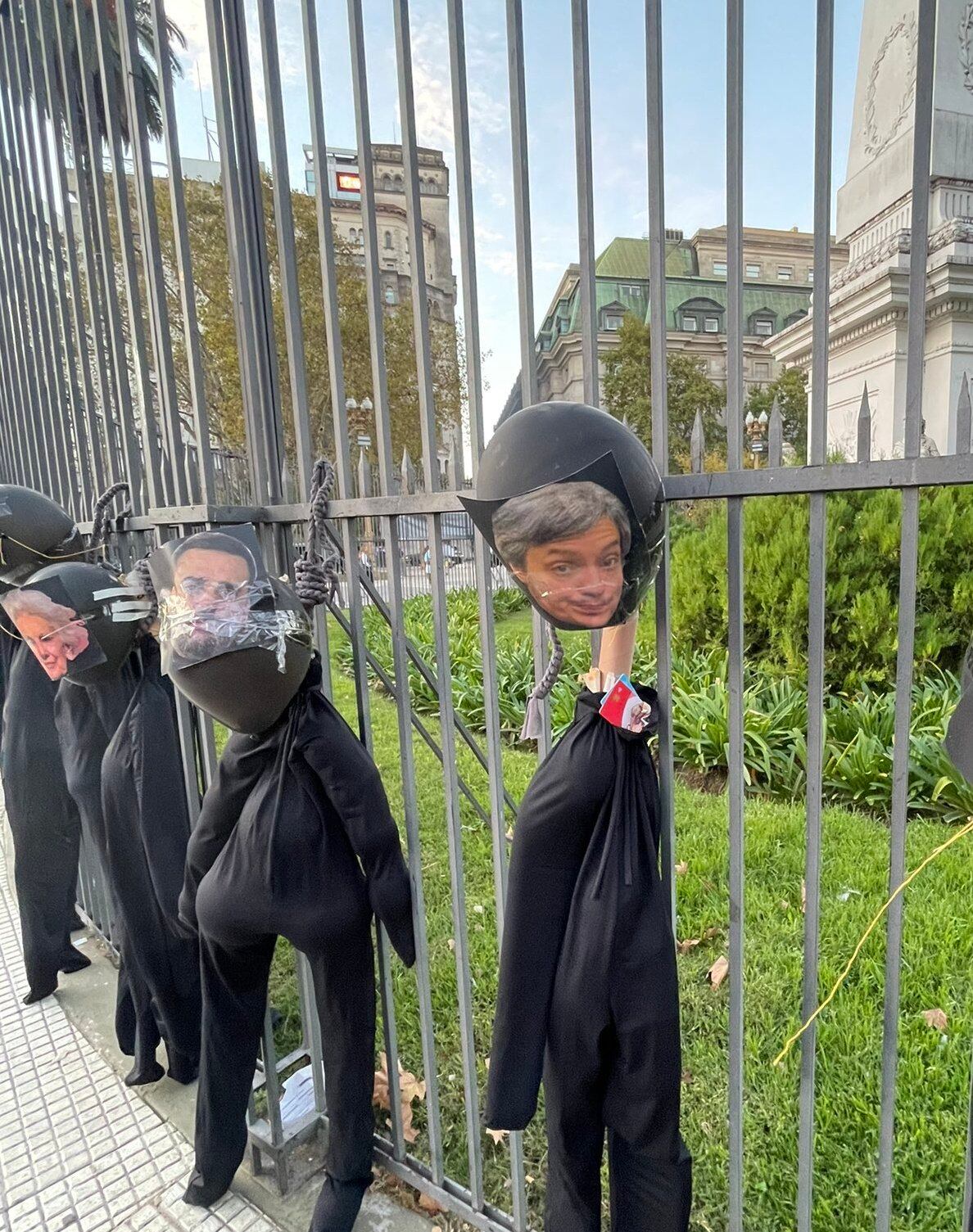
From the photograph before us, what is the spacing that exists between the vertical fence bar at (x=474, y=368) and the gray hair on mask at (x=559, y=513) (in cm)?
25

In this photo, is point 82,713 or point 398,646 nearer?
point 398,646

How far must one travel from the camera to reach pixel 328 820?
1680mm

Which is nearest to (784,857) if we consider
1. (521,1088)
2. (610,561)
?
(521,1088)

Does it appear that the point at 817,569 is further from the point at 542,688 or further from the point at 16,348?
the point at 16,348

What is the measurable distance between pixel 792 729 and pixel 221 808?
3719mm

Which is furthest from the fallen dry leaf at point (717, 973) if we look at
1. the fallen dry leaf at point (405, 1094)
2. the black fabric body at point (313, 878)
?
the black fabric body at point (313, 878)

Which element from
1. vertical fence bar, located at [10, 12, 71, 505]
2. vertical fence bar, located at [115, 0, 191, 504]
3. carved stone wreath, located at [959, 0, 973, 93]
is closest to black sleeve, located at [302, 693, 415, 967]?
vertical fence bar, located at [115, 0, 191, 504]

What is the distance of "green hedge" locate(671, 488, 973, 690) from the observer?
4.35 meters

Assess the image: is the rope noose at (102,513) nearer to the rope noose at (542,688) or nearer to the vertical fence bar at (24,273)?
the vertical fence bar at (24,273)

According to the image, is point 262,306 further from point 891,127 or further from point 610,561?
point 891,127

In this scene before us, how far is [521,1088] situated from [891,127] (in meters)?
2.42

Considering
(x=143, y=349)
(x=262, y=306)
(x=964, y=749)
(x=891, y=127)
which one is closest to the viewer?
(x=964, y=749)

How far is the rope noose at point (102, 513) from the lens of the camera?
88.0 inches

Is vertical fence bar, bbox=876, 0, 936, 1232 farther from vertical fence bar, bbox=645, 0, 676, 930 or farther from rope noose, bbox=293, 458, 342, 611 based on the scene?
rope noose, bbox=293, 458, 342, 611
